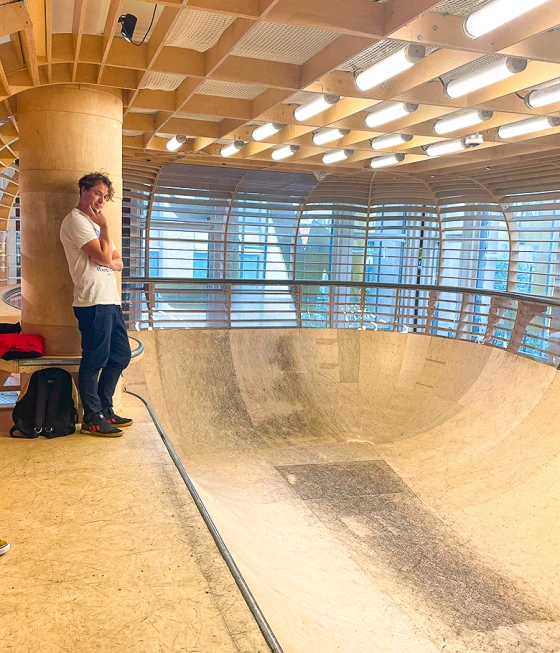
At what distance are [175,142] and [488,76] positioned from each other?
6310mm

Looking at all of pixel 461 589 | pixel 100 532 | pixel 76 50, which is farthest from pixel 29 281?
pixel 461 589

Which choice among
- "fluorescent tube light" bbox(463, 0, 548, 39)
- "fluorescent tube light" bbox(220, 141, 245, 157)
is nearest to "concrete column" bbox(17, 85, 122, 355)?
"fluorescent tube light" bbox(463, 0, 548, 39)

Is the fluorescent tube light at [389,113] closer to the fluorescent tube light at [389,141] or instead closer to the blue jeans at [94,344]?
the fluorescent tube light at [389,141]

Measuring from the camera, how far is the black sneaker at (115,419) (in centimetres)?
601

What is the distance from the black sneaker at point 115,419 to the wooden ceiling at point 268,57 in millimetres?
3051

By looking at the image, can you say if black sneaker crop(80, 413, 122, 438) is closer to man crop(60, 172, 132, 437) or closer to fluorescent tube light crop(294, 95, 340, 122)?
man crop(60, 172, 132, 437)

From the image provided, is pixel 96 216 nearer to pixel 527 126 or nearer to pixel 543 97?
pixel 543 97

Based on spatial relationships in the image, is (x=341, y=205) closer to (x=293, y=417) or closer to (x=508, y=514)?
(x=293, y=417)

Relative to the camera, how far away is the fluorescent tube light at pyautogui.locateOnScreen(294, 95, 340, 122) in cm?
665

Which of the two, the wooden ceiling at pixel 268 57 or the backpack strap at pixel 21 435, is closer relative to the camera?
the wooden ceiling at pixel 268 57

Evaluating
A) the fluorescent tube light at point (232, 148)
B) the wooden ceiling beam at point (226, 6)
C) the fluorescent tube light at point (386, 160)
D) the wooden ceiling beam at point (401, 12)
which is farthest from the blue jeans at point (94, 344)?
the fluorescent tube light at point (386, 160)

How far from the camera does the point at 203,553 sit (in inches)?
143

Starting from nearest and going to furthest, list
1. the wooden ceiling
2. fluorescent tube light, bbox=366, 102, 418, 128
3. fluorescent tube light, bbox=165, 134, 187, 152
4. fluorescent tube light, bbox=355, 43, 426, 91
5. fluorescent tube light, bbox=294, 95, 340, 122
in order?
the wooden ceiling → fluorescent tube light, bbox=355, 43, 426, 91 → fluorescent tube light, bbox=294, 95, 340, 122 → fluorescent tube light, bbox=366, 102, 418, 128 → fluorescent tube light, bbox=165, 134, 187, 152

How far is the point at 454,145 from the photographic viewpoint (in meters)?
9.54
